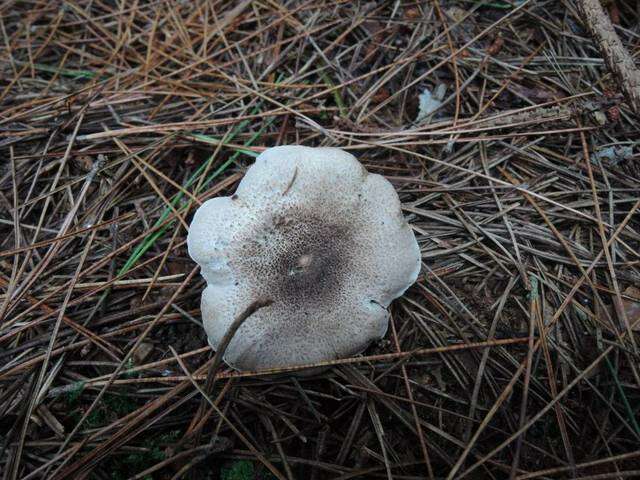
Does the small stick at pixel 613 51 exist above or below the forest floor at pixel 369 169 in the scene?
above

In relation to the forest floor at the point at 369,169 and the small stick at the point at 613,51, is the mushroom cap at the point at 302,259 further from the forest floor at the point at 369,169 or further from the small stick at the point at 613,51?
the small stick at the point at 613,51

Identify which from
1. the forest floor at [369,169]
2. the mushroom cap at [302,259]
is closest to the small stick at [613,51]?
the forest floor at [369,169]

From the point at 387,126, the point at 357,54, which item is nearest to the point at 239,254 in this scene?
the point at 387,126

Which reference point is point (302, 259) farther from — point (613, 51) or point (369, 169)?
point (613, 51)

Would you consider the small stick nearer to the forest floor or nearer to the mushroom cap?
the forest floor

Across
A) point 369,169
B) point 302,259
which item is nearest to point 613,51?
point 369,169

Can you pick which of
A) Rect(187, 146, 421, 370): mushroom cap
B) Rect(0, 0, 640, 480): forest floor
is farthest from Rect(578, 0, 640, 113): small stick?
Rect(187, 146, 421, 370): mushroom cap
